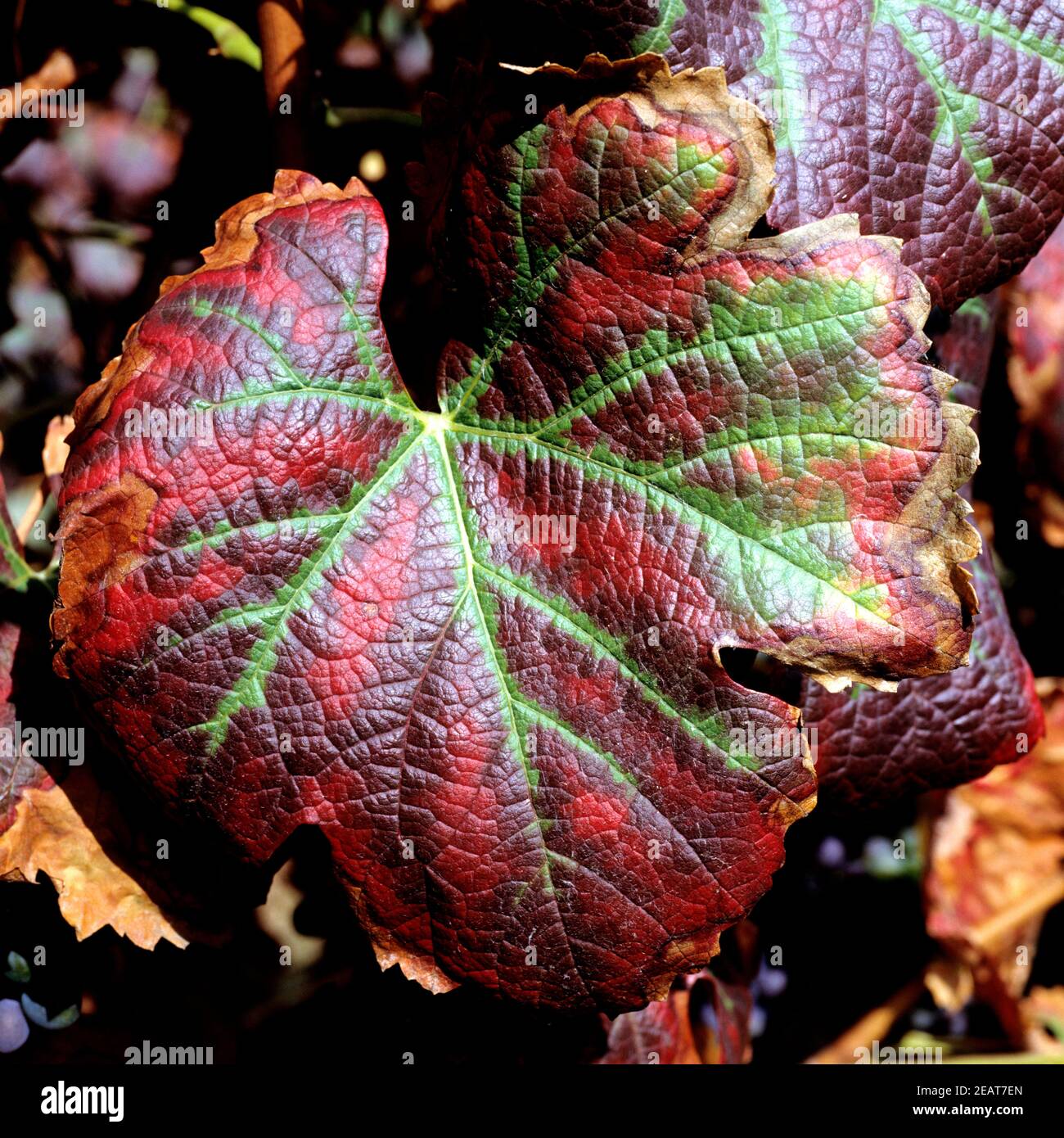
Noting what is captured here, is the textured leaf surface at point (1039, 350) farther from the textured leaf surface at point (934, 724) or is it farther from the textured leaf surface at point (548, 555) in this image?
the textured leaf surface at point (548, 555)

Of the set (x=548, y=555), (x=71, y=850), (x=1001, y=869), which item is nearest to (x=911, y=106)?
(x=548, y=555)

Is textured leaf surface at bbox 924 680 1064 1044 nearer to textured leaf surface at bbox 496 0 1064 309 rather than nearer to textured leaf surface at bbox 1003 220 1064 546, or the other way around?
textured leaf surface at bbox 1003 220 1064 546

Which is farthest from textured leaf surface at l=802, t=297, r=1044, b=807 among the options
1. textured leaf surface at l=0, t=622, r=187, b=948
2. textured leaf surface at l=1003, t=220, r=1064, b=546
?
textured leaf surface at l=0, t=622, r=187, b=948

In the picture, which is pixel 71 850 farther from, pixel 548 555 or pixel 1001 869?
pixel 1001 869

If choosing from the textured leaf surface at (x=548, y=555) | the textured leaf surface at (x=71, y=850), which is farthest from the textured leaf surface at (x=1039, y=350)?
the textured leaf surface at (x=71, y=850)

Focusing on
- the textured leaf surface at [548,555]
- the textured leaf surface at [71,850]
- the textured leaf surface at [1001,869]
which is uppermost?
the textured leaf surface at [548,555]
